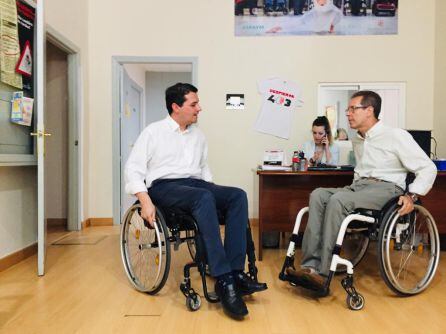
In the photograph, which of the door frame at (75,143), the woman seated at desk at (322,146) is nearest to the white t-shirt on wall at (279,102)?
the woman seated at desk at (322,146)

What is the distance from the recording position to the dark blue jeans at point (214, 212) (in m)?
1.84

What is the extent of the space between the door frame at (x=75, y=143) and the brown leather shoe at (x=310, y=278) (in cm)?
271

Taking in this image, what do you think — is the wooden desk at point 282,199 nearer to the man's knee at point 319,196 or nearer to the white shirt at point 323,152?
the man's knee at point 319,196

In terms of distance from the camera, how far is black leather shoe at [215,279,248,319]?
1.75m

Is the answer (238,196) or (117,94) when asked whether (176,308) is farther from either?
(117,94)

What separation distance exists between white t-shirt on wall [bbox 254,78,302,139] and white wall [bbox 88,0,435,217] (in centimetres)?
7

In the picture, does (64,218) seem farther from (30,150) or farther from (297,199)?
(297,199)

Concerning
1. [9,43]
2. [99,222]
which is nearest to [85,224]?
[99,222]

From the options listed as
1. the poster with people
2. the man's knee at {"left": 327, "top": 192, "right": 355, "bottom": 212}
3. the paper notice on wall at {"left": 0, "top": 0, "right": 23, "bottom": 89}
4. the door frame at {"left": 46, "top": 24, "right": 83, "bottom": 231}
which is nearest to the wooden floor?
the man's knee at {"left": 327, "top": 192, "right": 355, "bottom": 212}

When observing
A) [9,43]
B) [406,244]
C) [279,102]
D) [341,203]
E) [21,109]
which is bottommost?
[406,244]

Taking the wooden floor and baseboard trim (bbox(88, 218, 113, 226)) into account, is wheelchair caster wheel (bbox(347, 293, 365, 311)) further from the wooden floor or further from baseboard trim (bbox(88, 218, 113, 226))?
baseboard trim (bbox(88, 218, 113, 226))

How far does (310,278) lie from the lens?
6.60ft

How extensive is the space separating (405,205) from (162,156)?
4.24 feet

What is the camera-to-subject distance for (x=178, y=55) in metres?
4.32
